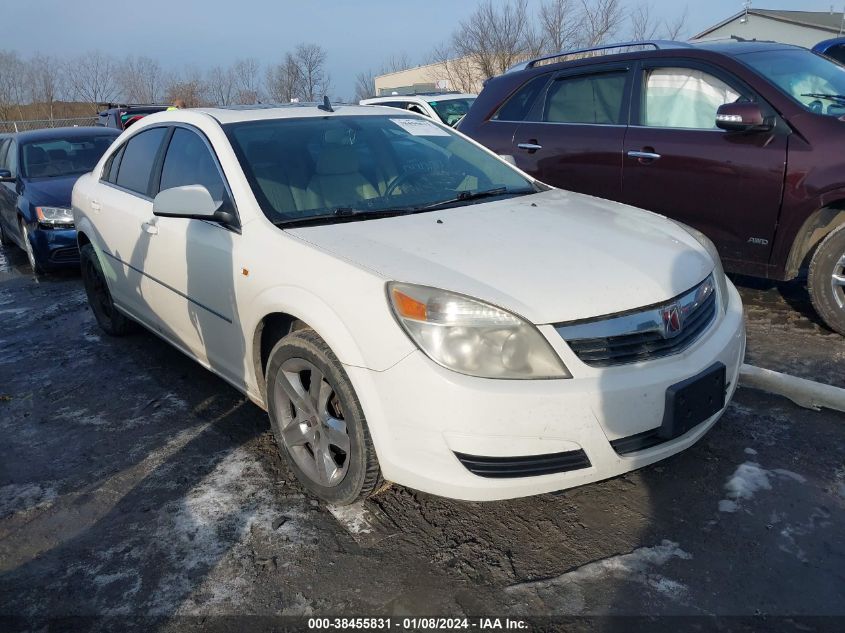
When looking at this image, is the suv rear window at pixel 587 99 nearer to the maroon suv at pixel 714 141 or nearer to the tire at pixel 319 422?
the maroon suv at pixel 714 141

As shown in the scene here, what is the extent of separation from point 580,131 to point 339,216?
2912 mm

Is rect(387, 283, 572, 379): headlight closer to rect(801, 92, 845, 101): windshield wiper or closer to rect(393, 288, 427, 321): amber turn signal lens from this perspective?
rect(393, 288, 427, 321): amber turn signal lens

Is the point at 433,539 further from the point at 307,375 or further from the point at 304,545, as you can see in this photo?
the point at 307,375

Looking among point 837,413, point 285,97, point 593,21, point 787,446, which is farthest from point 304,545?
point 285,97

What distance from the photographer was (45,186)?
774 centimetres

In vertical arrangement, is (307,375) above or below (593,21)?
below

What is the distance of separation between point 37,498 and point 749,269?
4.22 metres

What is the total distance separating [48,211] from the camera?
7.38 metres

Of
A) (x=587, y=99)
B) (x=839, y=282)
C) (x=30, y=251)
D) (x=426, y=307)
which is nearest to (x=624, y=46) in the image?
(x=587, y=99)

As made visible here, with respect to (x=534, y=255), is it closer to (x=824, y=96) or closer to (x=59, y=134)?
(x=824, y=96)

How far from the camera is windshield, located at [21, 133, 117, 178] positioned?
8227 mm

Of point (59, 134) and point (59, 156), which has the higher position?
point (59, 134)

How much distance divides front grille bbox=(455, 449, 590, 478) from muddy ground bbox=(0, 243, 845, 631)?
0.37 meters

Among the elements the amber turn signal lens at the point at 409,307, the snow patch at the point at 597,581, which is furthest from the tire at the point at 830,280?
the amber turn signal lens at the point at 409,307
